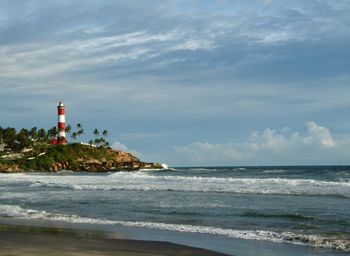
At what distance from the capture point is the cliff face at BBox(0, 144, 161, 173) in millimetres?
92188

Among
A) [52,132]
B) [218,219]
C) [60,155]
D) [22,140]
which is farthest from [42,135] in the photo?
[218,219]

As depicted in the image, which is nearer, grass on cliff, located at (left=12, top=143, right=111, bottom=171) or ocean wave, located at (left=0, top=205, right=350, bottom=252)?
ocean wave, located at (left=0, top=205, right=350, bottom=252)

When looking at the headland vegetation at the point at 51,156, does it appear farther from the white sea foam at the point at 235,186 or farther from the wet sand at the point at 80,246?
the wet sand at the point at 80,246

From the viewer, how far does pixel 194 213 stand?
59.8ft

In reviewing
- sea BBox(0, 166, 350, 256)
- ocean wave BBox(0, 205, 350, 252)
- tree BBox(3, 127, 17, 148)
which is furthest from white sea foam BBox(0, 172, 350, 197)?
tree BBox(3, 127, 17, 148)

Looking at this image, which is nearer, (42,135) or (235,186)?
(235,186)

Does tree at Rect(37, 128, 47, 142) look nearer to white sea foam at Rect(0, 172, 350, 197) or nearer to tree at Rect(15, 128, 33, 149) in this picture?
tree at Rect(15, 128, 33, 149)

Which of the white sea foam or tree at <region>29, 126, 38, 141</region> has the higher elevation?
tree at <region>29, 126, 38, 141</region>

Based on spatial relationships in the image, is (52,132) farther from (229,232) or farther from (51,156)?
(229,232)

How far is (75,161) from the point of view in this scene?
9900cm

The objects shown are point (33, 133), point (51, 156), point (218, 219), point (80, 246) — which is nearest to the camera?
point (80, 246)

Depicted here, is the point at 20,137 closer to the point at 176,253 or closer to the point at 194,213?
the point at 194,213

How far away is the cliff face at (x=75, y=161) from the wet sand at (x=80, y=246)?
80494 millimetres

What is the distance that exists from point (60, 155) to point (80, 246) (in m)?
89.9
